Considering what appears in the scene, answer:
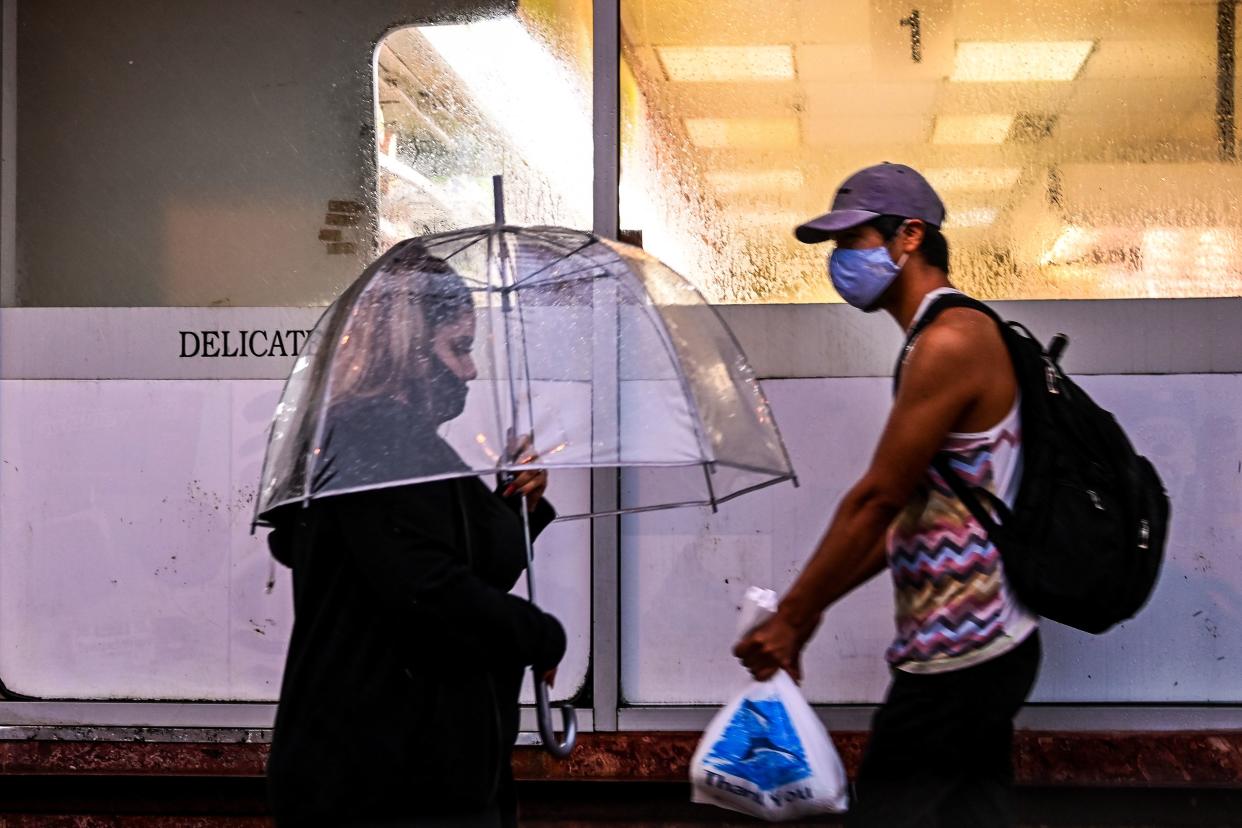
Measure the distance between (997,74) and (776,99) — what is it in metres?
0.75

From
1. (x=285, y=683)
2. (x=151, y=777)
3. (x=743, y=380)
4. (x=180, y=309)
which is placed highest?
(x=180, y=309)

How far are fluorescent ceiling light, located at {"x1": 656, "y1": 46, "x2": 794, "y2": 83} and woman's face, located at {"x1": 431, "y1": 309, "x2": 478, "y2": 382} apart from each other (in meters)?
2.53

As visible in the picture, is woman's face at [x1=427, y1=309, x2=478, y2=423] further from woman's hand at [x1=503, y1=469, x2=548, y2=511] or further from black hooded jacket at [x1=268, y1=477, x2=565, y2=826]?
woman's hand at [x1=503, y1=469, x2=548, y2=511]

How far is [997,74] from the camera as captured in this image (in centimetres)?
488

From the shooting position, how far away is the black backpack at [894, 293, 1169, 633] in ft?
9.12

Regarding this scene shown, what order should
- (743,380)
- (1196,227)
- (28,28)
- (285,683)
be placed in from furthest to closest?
(28,28) < (1196,227) < (743,380) < (285,683)

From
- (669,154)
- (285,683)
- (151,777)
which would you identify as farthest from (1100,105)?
(151,777)

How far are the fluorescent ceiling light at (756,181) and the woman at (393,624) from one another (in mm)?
2472

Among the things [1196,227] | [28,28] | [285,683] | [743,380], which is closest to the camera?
[285,683]

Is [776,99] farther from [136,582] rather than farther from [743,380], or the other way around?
[136,582]

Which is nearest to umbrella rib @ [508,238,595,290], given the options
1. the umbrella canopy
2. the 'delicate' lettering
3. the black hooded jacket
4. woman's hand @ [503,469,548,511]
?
the umbrella canopy

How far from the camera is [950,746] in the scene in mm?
2824

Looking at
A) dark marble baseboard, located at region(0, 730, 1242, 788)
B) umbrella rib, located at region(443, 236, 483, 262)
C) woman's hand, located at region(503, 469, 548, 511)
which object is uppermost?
umbrella rib, located at region(443, 236, 483, 262)

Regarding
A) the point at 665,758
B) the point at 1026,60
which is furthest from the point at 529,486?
the point at 1026,60
